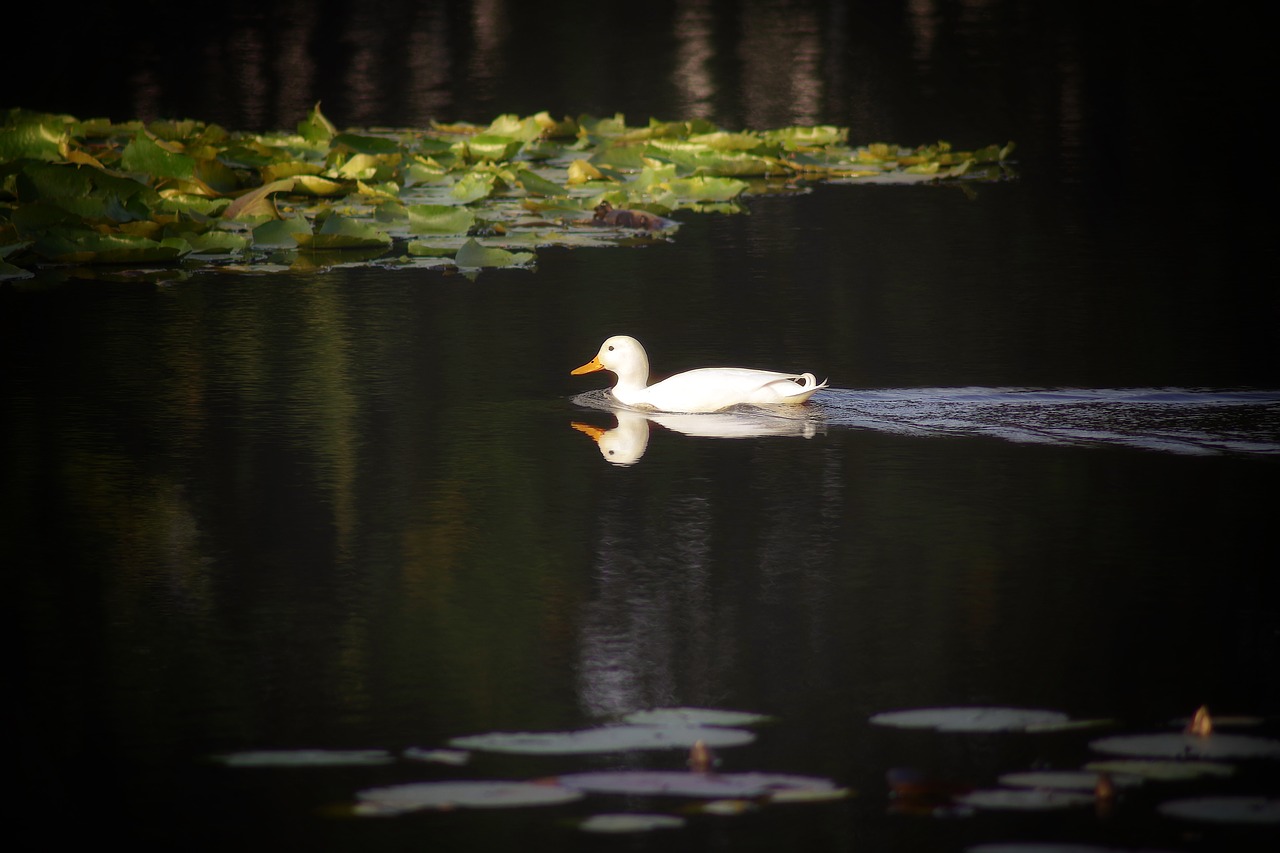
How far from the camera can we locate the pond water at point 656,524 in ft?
13.1

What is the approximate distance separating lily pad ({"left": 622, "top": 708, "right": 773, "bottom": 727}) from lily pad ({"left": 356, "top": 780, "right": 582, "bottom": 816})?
41 centimetres

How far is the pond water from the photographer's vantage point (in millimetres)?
4008

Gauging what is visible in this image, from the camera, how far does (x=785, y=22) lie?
90.8 ft

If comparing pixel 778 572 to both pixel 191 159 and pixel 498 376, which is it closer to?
pixel 498 376

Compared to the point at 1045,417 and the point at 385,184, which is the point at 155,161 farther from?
the point at 1045,417

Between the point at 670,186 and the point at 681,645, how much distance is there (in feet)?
29.0

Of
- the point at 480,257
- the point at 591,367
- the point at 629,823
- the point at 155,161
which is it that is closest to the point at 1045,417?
the point at 591,367

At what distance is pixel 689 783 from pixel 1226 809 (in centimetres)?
109

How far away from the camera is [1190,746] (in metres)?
4.01

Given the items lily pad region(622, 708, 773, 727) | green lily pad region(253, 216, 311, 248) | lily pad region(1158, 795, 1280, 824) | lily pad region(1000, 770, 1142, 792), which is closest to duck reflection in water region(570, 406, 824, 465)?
lily pad region(622, 708, 773, 727)

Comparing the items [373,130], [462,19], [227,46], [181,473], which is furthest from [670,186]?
[462,19]

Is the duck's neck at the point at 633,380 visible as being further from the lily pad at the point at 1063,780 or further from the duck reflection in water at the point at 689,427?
the lily pad at the point at 1063,780

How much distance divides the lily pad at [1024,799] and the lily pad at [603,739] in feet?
1.85

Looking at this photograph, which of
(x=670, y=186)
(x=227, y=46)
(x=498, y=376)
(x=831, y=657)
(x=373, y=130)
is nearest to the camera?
(x=831, y=657)
